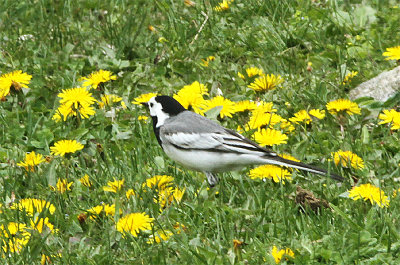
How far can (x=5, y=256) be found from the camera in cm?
443

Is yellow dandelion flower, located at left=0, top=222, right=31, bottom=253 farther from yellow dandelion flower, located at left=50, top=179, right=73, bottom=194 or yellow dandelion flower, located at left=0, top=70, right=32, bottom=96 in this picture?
yellow dandelion flower, located at left=0, top=70, right=32, bottom=96

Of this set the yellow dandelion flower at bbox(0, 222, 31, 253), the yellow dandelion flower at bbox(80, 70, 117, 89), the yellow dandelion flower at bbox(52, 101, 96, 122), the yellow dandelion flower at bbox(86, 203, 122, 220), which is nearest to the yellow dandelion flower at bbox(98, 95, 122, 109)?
the yellow dandelion flower at bbox(80, 70, 117, 89)

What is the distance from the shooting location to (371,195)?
15.4 feet

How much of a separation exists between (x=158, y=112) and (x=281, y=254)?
1918mm

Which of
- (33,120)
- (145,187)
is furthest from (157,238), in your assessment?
(33,120)

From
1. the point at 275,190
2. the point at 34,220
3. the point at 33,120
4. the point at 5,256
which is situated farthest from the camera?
Result: the point at 33,120

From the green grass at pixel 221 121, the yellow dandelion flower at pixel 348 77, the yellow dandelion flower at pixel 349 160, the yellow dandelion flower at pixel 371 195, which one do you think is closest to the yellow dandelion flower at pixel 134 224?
the green grass at pixel 221 121

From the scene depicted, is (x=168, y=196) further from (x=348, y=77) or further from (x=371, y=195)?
(x=348, y=77)

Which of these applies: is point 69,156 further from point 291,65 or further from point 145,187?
point 291,65

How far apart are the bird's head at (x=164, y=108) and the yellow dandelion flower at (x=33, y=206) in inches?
41.4

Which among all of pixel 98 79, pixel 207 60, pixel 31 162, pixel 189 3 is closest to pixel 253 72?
pixel 207 60

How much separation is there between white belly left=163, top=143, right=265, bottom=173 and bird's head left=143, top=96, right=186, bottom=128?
1.41 ft

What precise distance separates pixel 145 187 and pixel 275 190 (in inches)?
32.3

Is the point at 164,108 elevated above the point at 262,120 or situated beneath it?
elevated above
